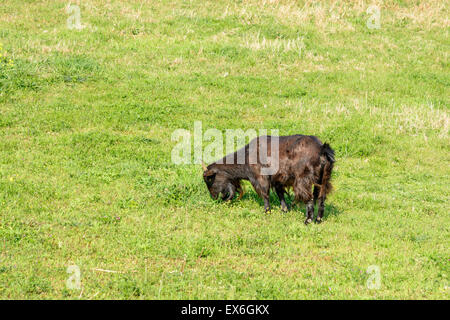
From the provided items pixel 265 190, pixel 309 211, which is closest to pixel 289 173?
pixel 265 190

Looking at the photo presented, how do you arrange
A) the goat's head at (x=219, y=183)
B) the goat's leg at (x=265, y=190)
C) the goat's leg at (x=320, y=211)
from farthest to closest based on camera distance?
1. the goat's head at (x=219, y=183)
2. the goat's leg at (x=265, y=190)
3. the goat's leg at (x=320, y=211)

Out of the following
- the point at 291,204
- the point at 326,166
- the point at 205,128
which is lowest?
the point at 291,204

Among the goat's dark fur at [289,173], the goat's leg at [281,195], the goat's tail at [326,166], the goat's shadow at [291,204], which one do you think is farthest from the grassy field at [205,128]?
the goat's tail at [326,166]

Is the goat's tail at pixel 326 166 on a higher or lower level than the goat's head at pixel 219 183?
higher

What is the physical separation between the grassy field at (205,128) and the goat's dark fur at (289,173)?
13.3 inches

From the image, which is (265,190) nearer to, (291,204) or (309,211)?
(291,204)

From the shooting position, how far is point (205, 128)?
43.7ft

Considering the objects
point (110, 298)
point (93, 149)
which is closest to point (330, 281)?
point (110, 298)

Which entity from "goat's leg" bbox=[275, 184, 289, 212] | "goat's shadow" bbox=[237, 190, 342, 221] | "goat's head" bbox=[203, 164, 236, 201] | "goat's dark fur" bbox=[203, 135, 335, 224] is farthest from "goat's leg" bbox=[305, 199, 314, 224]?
"goat's head" bbox=[203, 164, 236, 201]

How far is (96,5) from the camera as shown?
20.0 meters

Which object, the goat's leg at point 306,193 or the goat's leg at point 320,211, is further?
the goat's leg at point 320,211

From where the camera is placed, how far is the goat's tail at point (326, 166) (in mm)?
8617

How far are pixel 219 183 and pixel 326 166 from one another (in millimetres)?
2093

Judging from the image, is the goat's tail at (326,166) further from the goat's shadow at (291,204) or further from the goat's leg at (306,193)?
the goat's shadow at (291,204)
